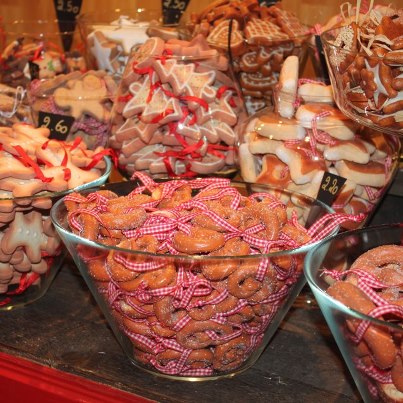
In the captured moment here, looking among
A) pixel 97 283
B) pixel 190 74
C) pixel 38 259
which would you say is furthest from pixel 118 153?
pixel 97 283

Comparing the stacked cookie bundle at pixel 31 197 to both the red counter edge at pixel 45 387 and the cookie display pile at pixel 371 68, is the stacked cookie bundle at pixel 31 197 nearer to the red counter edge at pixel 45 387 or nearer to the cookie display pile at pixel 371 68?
the red counter edge at pixel 45 387

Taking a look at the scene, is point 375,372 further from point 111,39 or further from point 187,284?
point 111,39

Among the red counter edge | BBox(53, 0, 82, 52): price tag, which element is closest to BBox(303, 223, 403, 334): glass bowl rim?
the red counter edge

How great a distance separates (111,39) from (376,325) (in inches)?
53.3

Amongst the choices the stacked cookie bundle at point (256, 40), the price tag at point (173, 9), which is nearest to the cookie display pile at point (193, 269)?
Answer: the stacked cookie bundle at point (256, 40)

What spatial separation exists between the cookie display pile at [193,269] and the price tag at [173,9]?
1184 mm

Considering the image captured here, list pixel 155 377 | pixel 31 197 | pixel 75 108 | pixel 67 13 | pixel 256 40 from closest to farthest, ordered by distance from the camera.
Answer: pixel 155 377
pixel 31 197
pixel 75 108
pixel 256 40
pixel 67 13

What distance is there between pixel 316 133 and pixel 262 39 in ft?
1.61

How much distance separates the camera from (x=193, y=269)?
0.96 metres

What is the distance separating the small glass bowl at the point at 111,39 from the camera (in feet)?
6.40

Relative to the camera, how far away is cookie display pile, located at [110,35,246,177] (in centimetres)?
146

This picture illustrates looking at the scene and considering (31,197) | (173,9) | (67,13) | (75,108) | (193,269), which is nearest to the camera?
(193,269)

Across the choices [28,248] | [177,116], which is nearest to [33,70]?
[177,116]

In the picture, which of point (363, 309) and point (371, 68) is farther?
point (371, 68)
